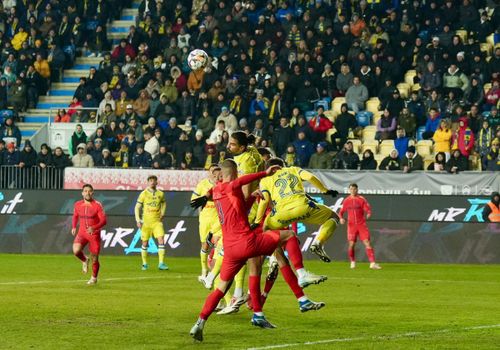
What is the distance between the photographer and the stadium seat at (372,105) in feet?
124

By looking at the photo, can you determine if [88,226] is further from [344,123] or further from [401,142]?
[344,123]

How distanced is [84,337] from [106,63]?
3049 centimetres

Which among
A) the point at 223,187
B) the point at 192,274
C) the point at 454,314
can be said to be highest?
the point at 223,187

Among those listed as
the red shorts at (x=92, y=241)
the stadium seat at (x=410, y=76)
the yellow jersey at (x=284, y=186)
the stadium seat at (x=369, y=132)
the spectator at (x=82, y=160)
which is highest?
the stadium seat at (x=410, y=76)

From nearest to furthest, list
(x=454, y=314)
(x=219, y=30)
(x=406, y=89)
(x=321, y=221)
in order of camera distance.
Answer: (x=454, y=314), (x=321, y=221), (x=406, y=89), (x=219, y=30)

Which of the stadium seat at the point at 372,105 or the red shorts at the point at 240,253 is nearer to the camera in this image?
the red shorts at the point at 240,253

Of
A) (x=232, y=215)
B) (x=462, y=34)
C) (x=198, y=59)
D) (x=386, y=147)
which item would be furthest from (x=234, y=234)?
(x=462, y=34)

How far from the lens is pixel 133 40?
43.2 metres

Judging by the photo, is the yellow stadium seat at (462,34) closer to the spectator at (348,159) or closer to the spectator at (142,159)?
the spectator at (348,159)

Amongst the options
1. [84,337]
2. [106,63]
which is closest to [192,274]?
[84,337]

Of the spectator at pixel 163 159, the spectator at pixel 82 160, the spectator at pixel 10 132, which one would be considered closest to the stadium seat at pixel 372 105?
the spectator at pixel 163 159

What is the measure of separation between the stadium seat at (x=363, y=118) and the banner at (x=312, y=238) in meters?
6.95

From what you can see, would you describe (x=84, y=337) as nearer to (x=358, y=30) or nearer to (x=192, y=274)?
(x=192, y=274)

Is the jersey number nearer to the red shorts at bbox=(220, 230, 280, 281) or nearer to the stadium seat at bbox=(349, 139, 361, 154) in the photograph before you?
the red shorts at bbox=(220, 230, 280, 281)
